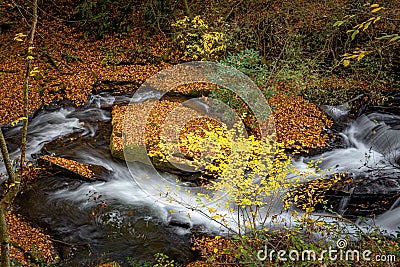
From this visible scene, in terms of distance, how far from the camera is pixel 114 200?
24.5 feet

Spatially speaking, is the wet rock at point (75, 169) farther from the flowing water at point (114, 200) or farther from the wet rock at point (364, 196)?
the wet rock at point (364, 196)

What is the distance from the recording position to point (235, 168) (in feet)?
24.2

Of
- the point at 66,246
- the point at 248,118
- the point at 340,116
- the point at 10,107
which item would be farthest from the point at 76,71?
the point at 340,116

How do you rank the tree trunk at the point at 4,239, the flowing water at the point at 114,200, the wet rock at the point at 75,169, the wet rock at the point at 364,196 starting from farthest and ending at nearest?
1. the wet rock at the point at 75,169
2. the wet rock at the point at 364,196
3. the flowing water at the point at 114,200
4. the tree trunk at the point at 4,239

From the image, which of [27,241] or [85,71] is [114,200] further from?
[85,71]

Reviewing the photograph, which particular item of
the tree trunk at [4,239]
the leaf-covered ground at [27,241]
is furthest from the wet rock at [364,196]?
the tree trunk at [4,239]

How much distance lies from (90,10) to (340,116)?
368 inches

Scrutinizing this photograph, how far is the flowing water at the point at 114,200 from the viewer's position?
6418mm

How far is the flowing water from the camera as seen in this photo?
6418 millimetres

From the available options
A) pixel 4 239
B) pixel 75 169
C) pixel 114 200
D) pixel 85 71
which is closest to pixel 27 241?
pixel 114 200

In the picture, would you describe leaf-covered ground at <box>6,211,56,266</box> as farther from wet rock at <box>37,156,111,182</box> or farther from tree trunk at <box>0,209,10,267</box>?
tree trunk at <box>0,209,10,267</box>

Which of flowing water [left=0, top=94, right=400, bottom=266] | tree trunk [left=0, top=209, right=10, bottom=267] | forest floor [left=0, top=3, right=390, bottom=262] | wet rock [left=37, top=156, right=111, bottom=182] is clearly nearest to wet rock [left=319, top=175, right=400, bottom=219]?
flowing water [left=0, top=94, right=400, bottom=266]

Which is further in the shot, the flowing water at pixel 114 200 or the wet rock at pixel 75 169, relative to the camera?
the wet rock at pixel 75 169

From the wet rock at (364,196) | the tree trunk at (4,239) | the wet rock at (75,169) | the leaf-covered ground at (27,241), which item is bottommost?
the leaf-covered ground at (27,241)
